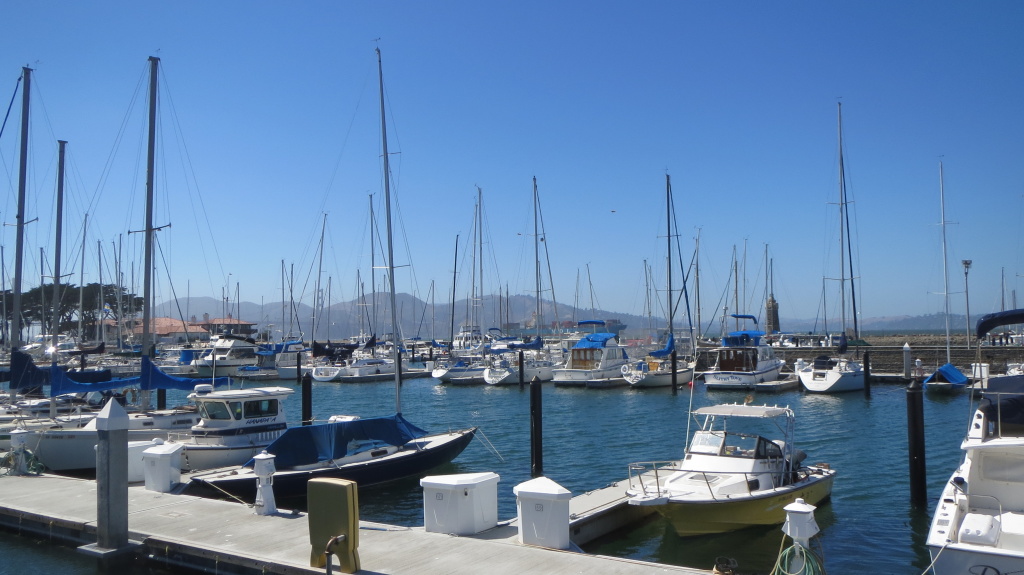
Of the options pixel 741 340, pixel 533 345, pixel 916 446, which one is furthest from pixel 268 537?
pixel 533 345

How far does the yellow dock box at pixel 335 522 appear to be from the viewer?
436 inches

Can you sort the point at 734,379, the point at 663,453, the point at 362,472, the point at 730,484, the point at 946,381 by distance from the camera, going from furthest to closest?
the point at 734,379 → the point at 946,381 → the point at 663,453 → the point at 362,472 → the point at 730,484

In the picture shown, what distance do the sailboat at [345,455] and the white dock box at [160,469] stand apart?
114cm

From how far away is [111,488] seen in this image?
520 inches

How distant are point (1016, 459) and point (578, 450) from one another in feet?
58.8

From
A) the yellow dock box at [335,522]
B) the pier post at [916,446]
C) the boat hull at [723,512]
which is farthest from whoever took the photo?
the pier post at [916,446]

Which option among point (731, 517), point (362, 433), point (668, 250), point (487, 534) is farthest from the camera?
point (668, 250)

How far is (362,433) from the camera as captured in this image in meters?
22.0

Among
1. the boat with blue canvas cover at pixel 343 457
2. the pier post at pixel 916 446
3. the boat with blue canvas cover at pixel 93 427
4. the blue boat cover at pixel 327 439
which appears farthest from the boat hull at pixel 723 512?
the boat with blue canvas cover at pixel 93 427

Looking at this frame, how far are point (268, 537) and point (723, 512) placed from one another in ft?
29.4

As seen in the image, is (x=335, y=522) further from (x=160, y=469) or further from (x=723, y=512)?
(x=723, y=512)

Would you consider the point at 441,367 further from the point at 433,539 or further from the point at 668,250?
the point at 433,539

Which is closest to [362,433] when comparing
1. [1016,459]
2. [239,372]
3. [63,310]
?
[1016,459]

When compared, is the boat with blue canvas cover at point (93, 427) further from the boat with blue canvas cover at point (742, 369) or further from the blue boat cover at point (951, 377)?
the blue boat cover at point (951, 377)
